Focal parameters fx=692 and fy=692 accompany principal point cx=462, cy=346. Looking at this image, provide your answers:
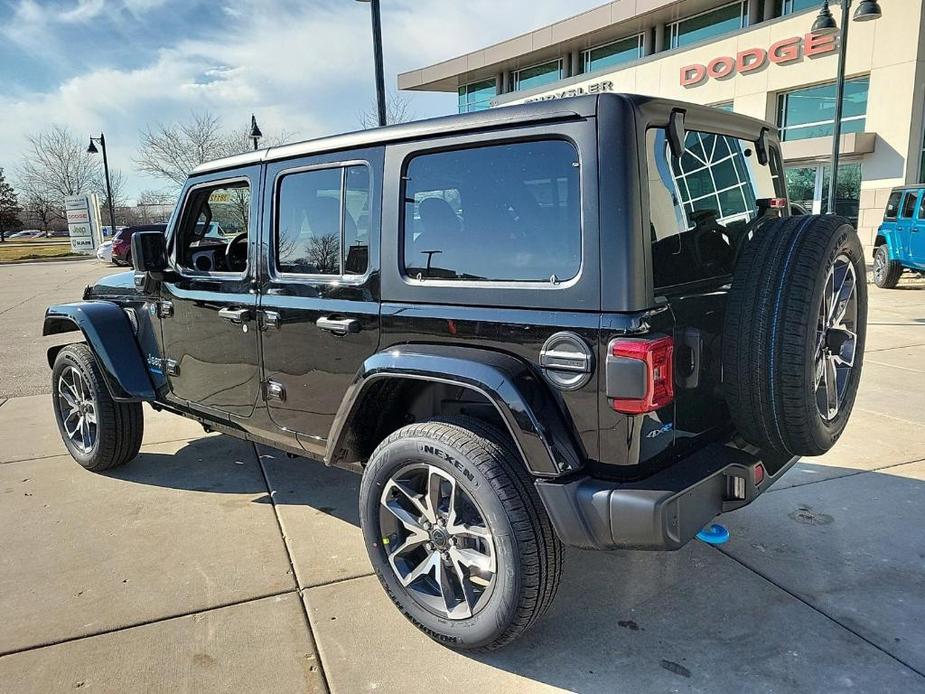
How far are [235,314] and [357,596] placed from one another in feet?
4.79

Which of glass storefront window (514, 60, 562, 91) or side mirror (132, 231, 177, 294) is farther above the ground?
glass storefront window (514, 60, 562, 91)

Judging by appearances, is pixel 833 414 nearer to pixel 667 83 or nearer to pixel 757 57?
pixel 757 57

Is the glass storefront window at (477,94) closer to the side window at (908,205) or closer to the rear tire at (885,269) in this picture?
the rear tire at (885,269)

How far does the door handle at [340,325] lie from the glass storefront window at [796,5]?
20.8 m

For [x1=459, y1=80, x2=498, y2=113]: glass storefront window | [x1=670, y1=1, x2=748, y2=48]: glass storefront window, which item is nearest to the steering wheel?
[x1=670, y1=1, x2=748, y2=48]: glass storefront window

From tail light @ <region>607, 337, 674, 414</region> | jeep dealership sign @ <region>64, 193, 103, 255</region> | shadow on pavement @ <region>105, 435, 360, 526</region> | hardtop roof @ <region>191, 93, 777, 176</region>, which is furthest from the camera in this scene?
jeep dealership sign @ <region>64, 193, 103, 255</region>

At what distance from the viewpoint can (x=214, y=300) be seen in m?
3.58

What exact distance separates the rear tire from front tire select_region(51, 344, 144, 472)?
540 inches

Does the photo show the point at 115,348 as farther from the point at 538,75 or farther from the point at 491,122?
the point at 538,75

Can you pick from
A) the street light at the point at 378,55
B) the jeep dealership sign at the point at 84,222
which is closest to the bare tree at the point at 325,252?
the street light at the point at 378,55

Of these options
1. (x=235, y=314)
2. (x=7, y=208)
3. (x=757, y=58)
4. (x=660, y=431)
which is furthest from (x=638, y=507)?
(x=7, y=208)

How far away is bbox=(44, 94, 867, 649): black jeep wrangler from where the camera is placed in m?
2.22

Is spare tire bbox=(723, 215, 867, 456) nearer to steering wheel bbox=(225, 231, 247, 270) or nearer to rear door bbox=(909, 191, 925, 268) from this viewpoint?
steering wheel bbox=(225, 231, 247, 270)

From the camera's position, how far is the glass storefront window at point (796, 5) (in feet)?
62.9
